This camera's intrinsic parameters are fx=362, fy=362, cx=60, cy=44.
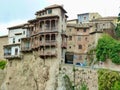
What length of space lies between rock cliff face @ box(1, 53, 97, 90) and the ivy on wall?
6.61 m

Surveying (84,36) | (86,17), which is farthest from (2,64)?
(86,17)

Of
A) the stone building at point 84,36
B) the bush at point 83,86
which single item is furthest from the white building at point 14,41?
the bush at point 83,86

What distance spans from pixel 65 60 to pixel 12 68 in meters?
11.7

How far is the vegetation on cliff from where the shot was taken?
199 ft

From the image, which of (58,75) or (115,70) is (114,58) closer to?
(115,70)

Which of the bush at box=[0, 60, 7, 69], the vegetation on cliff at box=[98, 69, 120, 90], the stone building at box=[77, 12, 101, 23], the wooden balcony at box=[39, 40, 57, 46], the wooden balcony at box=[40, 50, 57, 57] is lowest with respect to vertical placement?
the vegetation on cliff at box=[98, 69, 120, 90]

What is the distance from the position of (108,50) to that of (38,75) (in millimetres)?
14602

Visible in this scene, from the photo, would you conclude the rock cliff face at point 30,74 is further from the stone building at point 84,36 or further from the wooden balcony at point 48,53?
the stone building at point 84,36

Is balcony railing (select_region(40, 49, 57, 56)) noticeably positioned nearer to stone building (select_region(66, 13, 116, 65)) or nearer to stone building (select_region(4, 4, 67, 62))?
stone building (select_region(4, 4, 67, 62))

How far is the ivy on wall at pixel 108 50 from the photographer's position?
228 ft

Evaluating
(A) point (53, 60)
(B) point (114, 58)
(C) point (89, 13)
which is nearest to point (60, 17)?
(A) point (53, 60)

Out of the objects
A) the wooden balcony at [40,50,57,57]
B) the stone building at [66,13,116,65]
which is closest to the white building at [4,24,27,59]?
the wooden balcony at [40,50,57,57]

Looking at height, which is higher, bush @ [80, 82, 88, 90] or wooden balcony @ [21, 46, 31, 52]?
wooden balcony @ [21, 46, 31, 52]

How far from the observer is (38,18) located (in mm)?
71438
